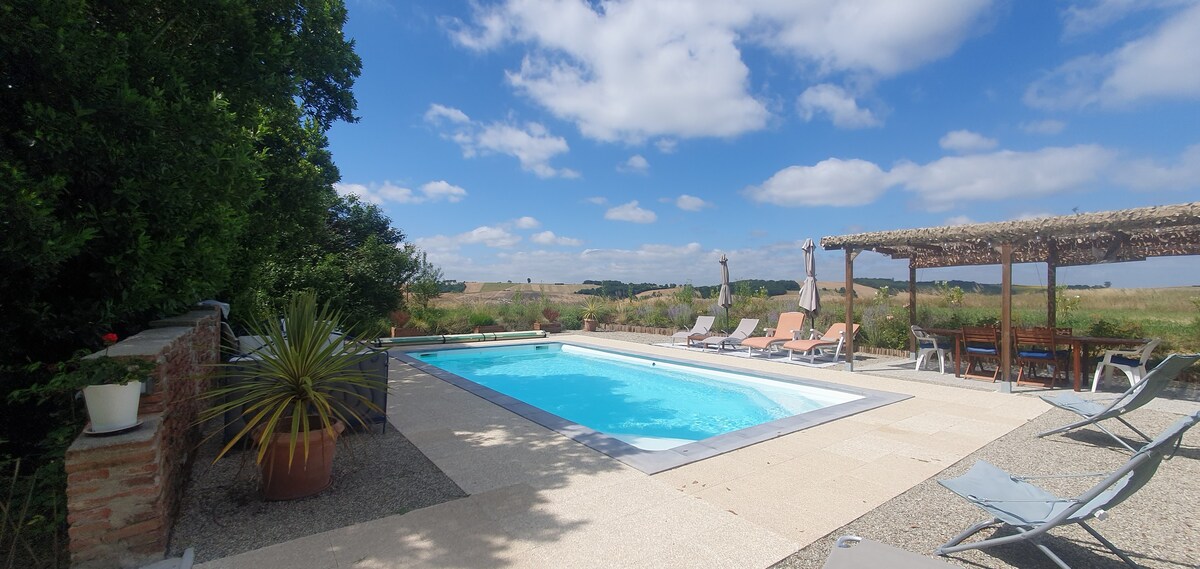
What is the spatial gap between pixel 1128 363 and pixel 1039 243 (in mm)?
2896

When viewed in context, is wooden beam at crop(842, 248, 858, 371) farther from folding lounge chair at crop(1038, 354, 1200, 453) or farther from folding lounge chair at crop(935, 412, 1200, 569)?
folding lounge chair at crop(935, 412, 1200, 569)

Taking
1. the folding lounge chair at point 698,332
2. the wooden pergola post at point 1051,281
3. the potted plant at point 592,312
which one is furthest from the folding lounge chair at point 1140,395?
the potted plant at point 592,312

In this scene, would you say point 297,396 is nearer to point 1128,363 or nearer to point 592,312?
point 1128,363

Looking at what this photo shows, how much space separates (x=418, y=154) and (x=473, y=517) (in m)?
14.1

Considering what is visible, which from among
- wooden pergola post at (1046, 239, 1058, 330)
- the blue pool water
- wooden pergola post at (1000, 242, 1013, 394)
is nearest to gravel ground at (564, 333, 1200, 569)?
wooden pergola post at (1000, 242, 1013, 394)

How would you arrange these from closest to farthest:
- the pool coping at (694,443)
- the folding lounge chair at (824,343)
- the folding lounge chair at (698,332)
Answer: the pool coping at (694,443)
the folding lounge chair at (824,343)
the folding lounge chair at (698,332)

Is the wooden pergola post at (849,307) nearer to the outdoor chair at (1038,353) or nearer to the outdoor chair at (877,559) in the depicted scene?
the outdoor chair at (1038,353)

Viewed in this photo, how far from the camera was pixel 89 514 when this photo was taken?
2.39m

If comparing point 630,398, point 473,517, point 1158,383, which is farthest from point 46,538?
point 1158,383

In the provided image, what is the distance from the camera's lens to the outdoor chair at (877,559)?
1996 mm

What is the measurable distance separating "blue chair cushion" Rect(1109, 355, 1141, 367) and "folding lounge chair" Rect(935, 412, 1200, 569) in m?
5.47

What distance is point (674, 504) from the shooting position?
3.16m

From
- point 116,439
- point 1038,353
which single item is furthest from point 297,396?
point 1038,353

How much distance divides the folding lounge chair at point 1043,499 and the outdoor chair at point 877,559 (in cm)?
59
